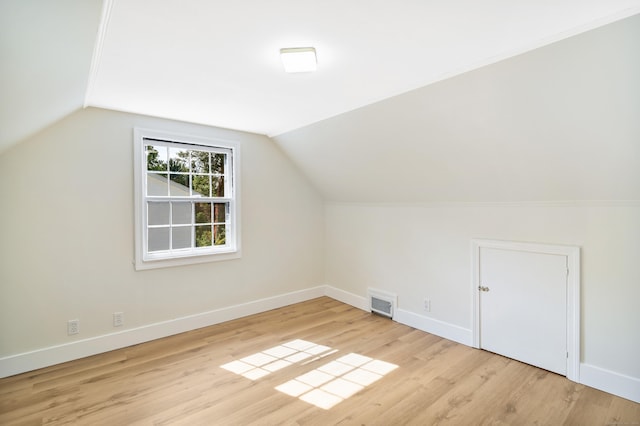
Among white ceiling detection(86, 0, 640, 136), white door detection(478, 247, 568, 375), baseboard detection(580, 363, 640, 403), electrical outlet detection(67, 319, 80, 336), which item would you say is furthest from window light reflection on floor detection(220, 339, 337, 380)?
white ceiling detection(86, 0, 640, 136)

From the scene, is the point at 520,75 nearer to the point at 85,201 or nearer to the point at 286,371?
the point at 286,371

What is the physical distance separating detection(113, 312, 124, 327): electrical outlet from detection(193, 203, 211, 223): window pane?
1.18m

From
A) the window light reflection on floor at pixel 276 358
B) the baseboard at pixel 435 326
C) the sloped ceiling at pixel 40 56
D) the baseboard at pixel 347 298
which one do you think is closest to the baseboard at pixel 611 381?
the baseboard at pixel 435 326

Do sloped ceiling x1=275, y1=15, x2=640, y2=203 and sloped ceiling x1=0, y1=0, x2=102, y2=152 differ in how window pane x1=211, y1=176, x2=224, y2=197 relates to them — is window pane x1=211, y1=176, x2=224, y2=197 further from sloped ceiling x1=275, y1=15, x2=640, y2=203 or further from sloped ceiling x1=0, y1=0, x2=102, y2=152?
sloped ceiling x1=0, y1=0, x2=102, y2=152

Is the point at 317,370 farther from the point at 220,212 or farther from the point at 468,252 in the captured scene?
the point at 220,212

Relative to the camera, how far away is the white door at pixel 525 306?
8.27 feet

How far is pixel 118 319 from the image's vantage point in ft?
9.98

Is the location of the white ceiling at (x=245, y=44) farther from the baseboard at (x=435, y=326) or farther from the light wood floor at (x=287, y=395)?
the baseboard at (x=435, y=326)

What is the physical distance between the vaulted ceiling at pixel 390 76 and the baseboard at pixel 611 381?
1276 millimetres

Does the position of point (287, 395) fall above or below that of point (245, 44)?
below

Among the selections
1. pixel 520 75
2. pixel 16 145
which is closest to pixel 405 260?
pixel 520 75

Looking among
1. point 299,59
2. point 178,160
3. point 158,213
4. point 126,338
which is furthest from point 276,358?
point 299,59

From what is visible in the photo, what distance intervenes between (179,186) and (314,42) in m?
2.36

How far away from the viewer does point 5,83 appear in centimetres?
147
